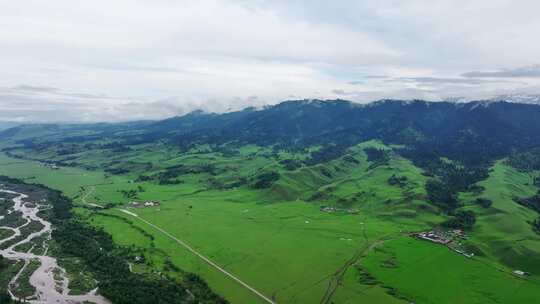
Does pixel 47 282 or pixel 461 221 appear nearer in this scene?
pixel 47 282

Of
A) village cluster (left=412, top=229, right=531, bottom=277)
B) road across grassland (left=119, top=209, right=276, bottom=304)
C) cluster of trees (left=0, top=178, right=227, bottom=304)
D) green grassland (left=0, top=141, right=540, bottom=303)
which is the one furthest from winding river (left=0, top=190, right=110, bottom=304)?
village cluster (left=412, top=229, right=531, bottom=277)

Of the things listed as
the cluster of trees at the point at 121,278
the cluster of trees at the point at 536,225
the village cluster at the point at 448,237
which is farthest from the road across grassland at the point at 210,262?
the cluster of trees at the point at 536,225

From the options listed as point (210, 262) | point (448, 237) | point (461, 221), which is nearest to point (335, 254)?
point (210, 262)

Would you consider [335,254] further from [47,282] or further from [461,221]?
[47,282]

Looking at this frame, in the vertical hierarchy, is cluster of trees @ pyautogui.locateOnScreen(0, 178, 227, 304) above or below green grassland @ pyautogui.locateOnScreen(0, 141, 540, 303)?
above

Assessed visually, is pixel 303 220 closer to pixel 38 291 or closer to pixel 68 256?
pixel 68 256

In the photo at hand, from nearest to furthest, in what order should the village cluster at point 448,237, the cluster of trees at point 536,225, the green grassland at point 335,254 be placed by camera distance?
1. the green grassland at point 335,254
2. the village cluster at point 448,237
3. the cluster of trees at point 536,225

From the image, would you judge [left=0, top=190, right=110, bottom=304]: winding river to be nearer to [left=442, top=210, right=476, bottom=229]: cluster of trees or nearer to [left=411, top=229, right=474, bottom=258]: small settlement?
[left=411, top=229, right=474, bottom=258]: small settlement

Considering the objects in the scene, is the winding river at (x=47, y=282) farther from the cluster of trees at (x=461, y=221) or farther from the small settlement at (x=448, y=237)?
the cluster of trees at (x=461, y=221)

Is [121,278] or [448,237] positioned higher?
[121,278]
